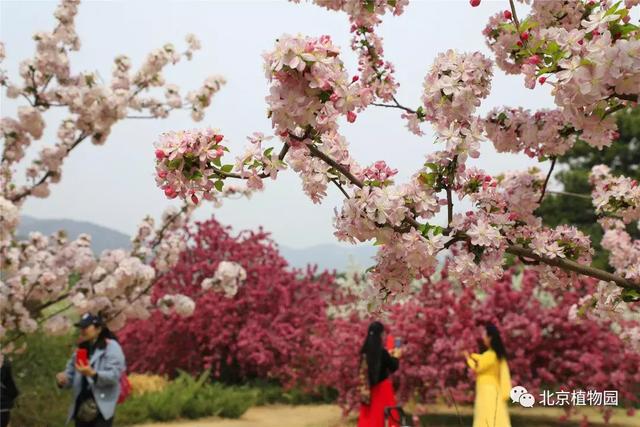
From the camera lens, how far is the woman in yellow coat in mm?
6080

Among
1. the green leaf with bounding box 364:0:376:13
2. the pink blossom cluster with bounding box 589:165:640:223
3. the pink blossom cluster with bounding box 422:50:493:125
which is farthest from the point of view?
the pink blossom cluster with bounding box 589:165:640:223

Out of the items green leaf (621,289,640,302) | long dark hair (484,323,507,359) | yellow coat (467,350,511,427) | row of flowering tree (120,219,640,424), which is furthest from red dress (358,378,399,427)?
green leaf (621,289,640,302)

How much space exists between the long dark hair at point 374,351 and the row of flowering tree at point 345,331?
103 cm

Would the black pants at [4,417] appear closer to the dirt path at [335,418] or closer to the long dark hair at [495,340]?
the dirt path at [335,418]

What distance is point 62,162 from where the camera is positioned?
815 centimetres

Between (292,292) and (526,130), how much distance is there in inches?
395

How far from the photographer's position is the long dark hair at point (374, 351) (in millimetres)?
6559

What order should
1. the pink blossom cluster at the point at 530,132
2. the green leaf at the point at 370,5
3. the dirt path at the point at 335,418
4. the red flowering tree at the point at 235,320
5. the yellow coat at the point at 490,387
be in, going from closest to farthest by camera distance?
the green leaf at the point at 370,5 < the pink blossom cluster at the point at 530,132 < the yellow coat at the point at 490,387 < the dirt path at the point at 335,418 < the red flowering tree at the point at 235,320

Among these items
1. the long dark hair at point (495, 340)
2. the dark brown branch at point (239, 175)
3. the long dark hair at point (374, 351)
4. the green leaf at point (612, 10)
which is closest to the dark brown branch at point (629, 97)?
the green leaf at point (612, 10)

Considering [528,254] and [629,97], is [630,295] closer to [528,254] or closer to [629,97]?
[528,254]

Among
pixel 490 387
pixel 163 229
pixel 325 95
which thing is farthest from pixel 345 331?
pixel 325 95

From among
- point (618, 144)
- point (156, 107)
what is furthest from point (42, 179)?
point (618, 144)

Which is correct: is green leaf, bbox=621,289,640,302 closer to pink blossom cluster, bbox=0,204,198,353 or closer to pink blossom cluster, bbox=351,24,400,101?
pink blossom cluster, bbox=351,24,400,101

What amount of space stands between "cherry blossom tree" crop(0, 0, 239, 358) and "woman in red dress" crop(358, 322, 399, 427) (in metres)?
2.78
